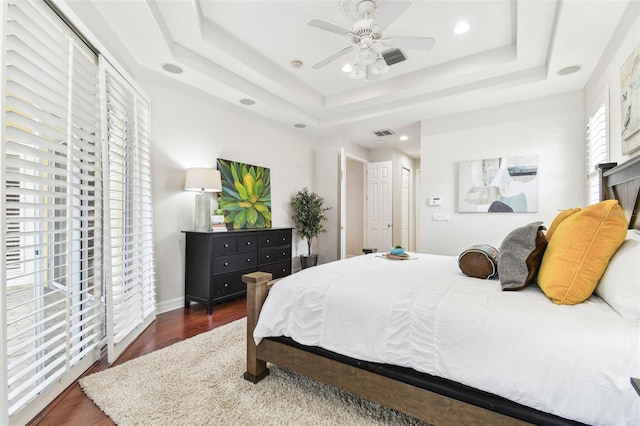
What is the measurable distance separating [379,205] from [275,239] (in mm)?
3221

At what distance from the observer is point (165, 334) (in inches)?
105

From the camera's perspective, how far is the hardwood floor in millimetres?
1557

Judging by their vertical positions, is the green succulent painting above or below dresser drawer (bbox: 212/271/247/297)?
above

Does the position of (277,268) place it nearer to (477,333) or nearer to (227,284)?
(227,284)

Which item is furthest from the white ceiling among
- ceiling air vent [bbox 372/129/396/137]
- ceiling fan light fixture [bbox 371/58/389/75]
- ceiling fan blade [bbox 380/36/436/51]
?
ceiling air vent [bbox 372/129/396/137]

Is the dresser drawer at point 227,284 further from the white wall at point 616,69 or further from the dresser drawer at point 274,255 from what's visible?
the white wall at point 616,69

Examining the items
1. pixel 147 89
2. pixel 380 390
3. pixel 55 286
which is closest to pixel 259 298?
pixel 380 390

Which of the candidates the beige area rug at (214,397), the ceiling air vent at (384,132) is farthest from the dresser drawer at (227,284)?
the ceiling air vent at (384,132)

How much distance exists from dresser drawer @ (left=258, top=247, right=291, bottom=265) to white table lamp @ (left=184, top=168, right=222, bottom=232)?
0.81 metres

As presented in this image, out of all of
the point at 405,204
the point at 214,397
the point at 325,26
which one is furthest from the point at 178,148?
the point at 405,204

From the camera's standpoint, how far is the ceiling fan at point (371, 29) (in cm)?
211

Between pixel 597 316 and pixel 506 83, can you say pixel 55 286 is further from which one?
pixel 506 83

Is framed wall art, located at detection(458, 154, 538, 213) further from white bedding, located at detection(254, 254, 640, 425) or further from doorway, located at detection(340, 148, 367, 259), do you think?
doorway, located at detection(340, 148, 367, 259)

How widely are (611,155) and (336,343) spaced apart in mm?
2897
